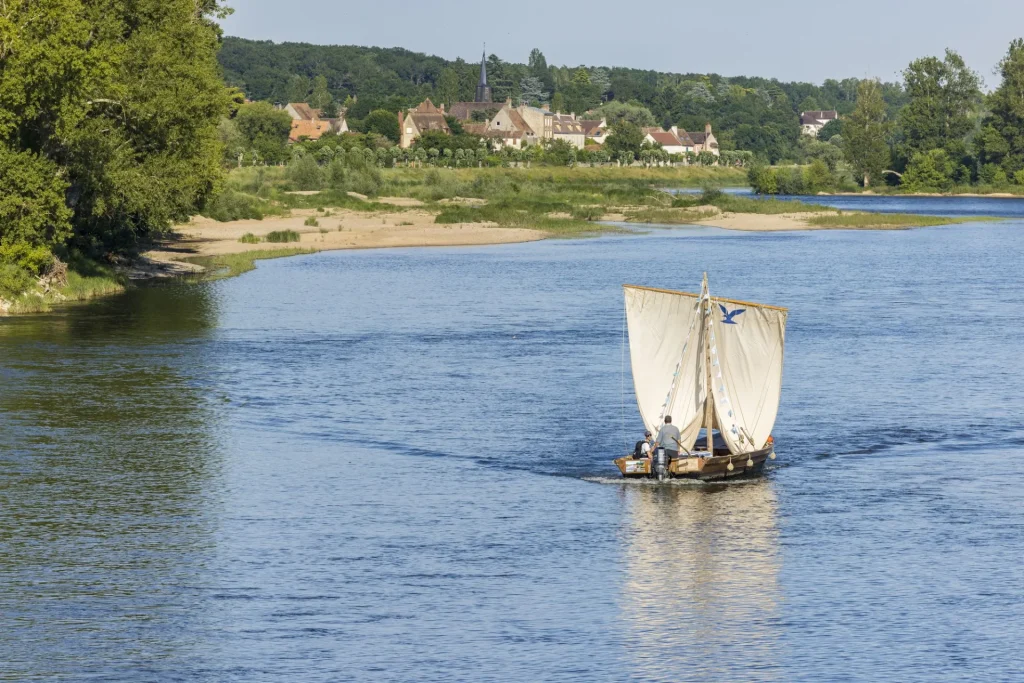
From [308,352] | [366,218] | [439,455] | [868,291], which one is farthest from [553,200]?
[439,455]

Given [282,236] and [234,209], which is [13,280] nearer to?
[282,236]

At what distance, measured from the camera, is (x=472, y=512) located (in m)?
38.7

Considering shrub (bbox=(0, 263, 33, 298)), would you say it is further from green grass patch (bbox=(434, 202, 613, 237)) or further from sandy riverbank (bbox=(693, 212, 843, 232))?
sandy riverbank (bbox=(693, 212, 843, 232))

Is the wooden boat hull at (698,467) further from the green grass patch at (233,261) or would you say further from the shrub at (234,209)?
the shrub at (234,209)

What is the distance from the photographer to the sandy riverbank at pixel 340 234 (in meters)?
112

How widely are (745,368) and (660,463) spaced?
13.9ft

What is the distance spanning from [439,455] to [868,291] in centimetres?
5257

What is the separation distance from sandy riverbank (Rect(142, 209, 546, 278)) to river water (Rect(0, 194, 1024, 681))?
3698 centimetres

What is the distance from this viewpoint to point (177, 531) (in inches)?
1430

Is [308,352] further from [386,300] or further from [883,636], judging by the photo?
[883,636]

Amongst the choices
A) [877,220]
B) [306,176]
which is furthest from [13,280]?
[877,220]

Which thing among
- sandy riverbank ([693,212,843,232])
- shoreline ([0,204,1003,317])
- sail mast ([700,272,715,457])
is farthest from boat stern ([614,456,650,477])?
sandy riverbank ([693,212,843,232])

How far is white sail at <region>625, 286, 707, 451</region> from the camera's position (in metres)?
42.4

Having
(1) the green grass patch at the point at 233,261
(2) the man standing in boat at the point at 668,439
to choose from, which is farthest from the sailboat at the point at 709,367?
(1) the green grass patch at the point at 233,261
